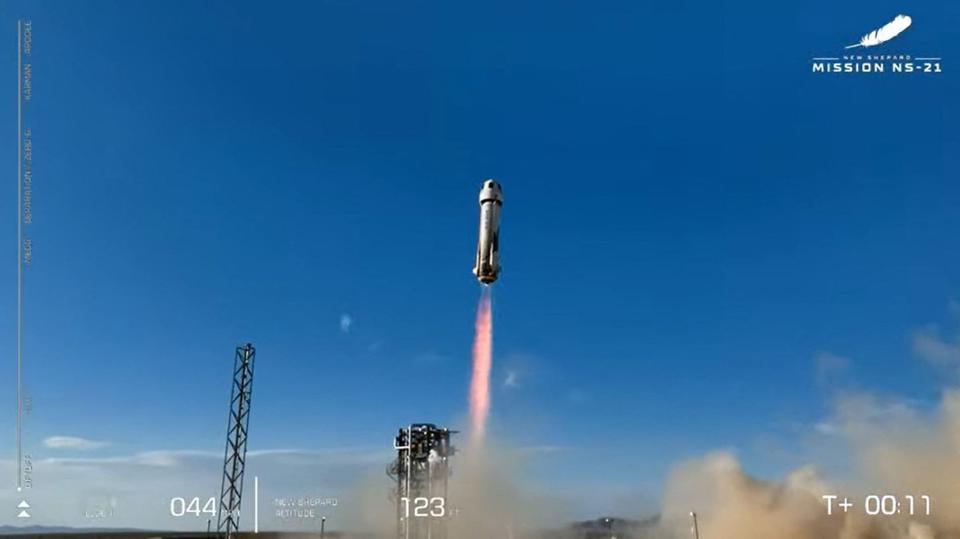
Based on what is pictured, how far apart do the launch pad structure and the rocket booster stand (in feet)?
59.6

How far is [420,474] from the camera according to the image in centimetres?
7306

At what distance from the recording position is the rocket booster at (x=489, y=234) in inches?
2415

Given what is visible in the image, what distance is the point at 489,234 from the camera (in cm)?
6194

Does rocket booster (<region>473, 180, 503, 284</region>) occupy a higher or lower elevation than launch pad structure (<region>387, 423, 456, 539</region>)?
higher

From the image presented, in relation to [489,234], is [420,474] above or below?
below

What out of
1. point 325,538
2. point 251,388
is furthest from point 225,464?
point 325,538

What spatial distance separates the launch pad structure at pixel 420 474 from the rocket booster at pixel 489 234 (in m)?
18.2

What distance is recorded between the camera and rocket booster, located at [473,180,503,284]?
201 feet

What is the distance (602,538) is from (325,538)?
55.0m

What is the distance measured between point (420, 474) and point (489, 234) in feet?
83.1

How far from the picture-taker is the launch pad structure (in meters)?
71.9

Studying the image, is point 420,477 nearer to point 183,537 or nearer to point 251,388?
point 251,388

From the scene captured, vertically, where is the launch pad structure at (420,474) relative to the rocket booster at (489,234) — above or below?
below

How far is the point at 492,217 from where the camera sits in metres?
62.7
